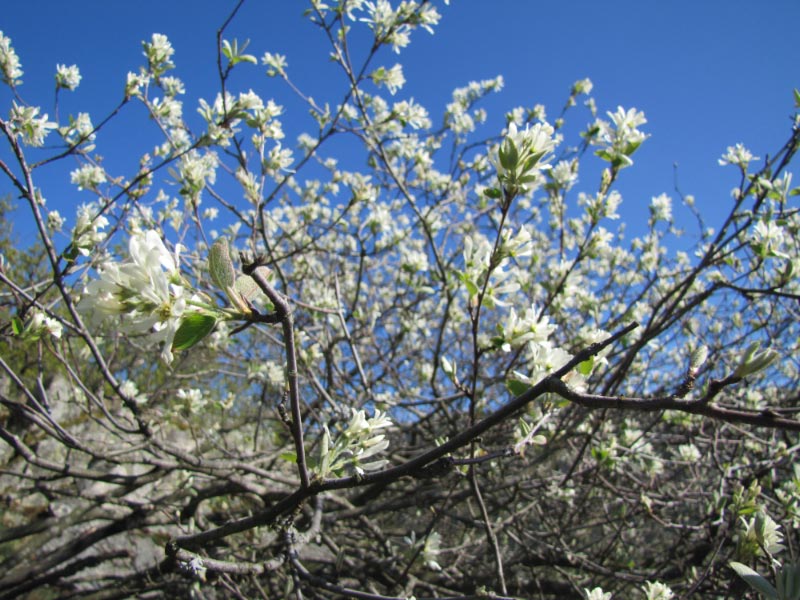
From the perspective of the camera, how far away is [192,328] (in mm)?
719

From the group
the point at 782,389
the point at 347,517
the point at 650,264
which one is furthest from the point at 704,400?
the point at 782,389

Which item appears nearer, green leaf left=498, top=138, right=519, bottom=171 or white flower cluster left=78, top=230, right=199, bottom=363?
white flower cluster left=78, top=230, right=199, bottom=363

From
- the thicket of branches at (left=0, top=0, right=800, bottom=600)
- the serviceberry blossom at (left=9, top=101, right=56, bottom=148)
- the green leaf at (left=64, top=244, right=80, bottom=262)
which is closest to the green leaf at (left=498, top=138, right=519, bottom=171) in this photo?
the thicket of branches at (left=0, top=0, right=800, bottom=600)

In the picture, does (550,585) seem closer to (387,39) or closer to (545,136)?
(545,136)

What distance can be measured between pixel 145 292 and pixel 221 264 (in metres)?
0.15

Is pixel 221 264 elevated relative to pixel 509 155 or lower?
lower

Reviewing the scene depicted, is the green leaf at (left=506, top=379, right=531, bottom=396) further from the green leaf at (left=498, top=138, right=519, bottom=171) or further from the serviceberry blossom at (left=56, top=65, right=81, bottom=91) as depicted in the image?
the serviceberry blossom at (left=56, top=65, right=81, bottom=91)

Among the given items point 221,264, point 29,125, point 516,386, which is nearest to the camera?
point 221,264

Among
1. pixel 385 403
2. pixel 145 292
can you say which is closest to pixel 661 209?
pixel 385 403

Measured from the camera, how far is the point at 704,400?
24.2 inches

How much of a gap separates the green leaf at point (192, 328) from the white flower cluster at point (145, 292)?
0.05 feet

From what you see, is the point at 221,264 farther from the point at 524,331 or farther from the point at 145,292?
the point at 524,331

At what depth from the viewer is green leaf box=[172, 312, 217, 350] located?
710mm

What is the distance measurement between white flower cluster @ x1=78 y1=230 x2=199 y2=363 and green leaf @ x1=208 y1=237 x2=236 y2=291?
74mm
